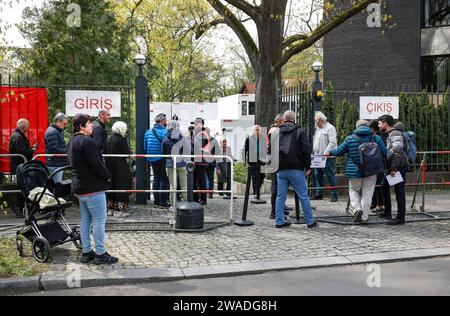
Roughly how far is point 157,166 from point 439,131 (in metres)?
8.76

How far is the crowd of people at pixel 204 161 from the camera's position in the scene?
6422 millimetres

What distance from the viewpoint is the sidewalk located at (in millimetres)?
6043

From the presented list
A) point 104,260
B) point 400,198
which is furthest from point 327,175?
point 104,260

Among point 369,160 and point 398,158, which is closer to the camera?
point 369,160

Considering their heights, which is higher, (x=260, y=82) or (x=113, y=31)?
(x=113, y=31)

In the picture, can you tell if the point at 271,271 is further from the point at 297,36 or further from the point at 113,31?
the point at 297,36

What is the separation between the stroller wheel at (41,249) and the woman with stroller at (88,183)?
1.40 ft

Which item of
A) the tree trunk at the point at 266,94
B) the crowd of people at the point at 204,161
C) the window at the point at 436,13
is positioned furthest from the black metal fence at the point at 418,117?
the window at the point at 436,13

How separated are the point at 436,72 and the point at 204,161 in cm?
1363

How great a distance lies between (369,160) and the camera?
876cm

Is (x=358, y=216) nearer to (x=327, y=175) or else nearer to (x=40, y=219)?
(x=327, y=175)

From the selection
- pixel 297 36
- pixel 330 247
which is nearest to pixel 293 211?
pixel 330 247
